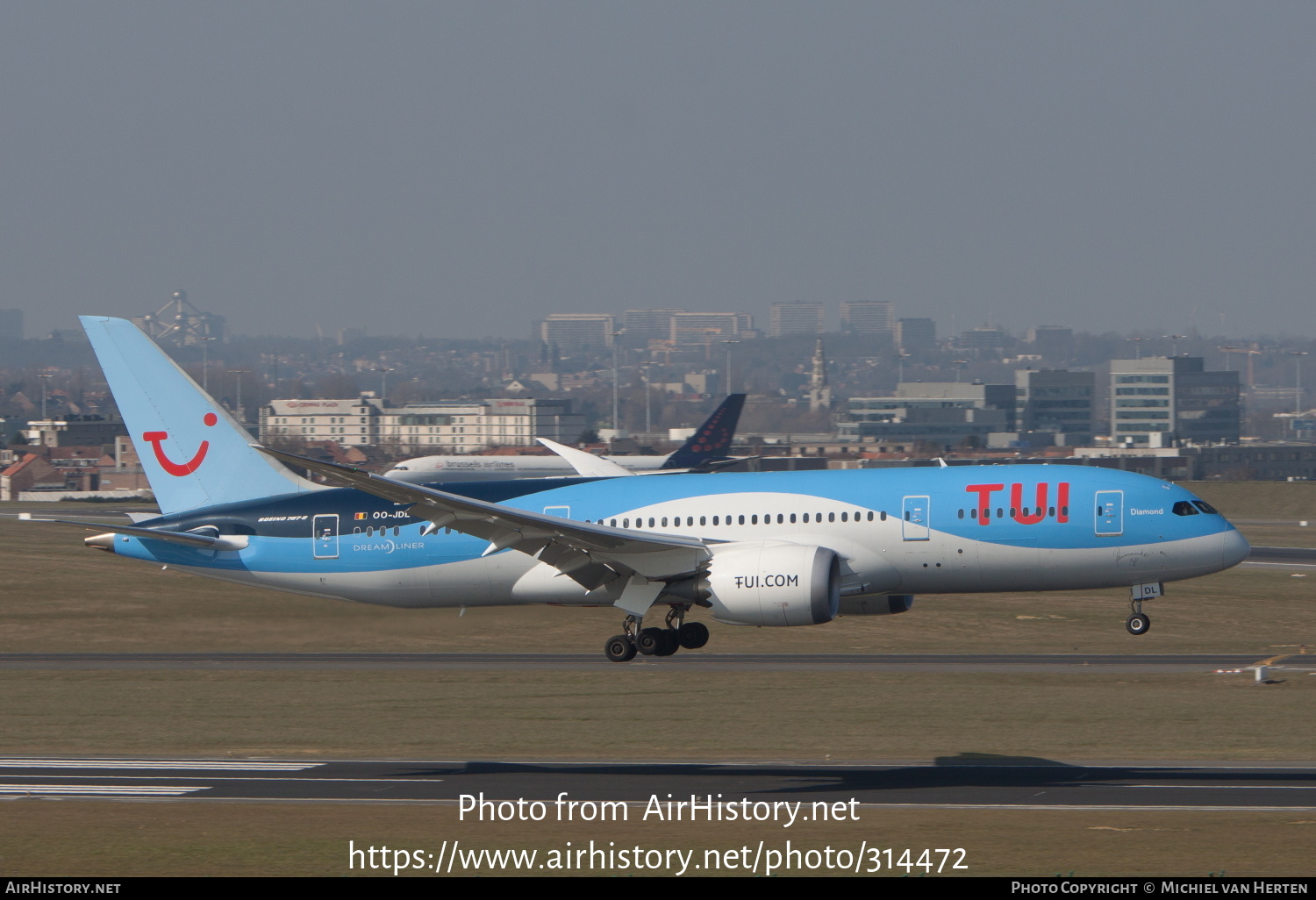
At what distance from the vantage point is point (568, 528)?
139 feet

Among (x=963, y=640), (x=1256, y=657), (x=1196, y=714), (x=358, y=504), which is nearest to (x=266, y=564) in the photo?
(x=358, y=504)

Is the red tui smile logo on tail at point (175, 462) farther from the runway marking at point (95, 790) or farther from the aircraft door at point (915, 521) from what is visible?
the aircraft door at point (915, 521)

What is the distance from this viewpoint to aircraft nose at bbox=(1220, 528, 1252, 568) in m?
44.6

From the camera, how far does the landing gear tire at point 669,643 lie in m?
45.2

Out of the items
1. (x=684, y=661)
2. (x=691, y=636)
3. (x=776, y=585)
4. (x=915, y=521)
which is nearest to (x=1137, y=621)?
(x=915, y=521)

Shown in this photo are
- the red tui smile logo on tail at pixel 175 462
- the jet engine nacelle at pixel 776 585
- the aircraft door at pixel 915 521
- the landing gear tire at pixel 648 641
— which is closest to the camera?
the jet engine nacelle at pixel 776 585

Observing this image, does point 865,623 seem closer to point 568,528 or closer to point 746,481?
point 746,481

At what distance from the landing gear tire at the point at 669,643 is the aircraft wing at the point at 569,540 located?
199 centimetres

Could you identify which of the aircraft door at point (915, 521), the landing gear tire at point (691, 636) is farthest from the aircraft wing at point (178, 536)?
the aircraft door at point (915, 521)

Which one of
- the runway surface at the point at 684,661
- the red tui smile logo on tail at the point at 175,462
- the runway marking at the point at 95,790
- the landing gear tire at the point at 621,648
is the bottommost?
the runway surface at the point at 684,661

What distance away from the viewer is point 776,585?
138ft

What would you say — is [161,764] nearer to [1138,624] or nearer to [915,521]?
[915,521]

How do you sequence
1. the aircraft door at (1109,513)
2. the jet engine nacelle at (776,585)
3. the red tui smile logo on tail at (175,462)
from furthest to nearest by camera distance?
the red tui smile logo on tail at (175,462) → the aircraft door at (1109,513) → the jet engine nacelle at (776,585)

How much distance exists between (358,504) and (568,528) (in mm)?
9158
